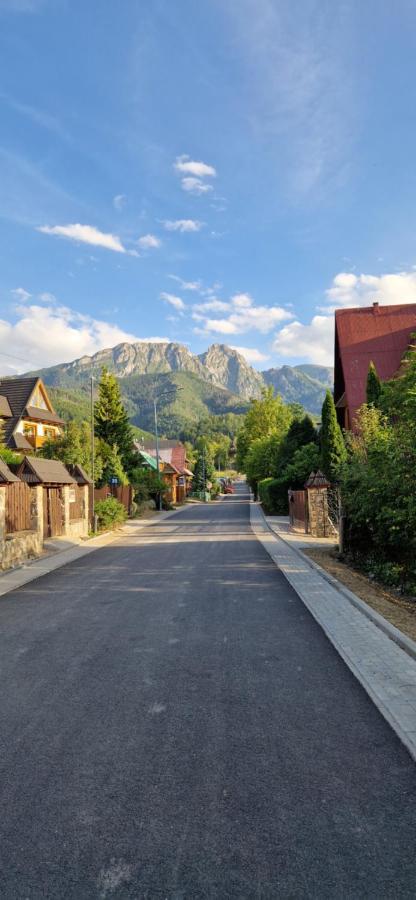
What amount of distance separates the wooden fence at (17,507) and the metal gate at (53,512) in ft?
14.5

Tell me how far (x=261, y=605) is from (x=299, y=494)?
16.0 meters

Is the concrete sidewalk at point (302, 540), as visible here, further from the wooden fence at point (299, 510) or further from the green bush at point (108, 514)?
the green bush at point (108, 514)

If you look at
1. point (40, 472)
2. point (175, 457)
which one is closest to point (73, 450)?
point (40, 472)

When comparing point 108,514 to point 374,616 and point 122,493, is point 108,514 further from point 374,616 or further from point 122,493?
point 374,616

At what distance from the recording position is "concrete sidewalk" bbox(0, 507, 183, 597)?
12.4 meters

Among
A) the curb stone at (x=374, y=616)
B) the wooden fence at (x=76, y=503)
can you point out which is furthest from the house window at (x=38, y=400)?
the curb stone at (x=374, y=616)

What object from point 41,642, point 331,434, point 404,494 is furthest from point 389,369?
point 41,642

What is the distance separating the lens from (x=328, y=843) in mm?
3033

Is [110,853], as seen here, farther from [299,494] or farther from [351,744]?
[299,494]

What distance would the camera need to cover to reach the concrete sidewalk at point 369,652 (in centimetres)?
473

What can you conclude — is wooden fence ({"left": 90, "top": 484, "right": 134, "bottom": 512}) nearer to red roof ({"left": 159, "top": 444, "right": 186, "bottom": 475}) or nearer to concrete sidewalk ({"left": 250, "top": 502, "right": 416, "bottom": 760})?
concrete sidewalk ({"left": 250, "top": 502, "right": 416, "bottom": 760})

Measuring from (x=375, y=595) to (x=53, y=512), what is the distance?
49.1 feet

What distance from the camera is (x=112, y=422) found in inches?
1599

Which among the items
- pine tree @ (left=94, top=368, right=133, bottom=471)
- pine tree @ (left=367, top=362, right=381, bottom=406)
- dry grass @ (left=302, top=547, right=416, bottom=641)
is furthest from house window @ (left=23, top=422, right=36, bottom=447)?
dry grass @ (left=302, top=547, right=416, bottom=641)
